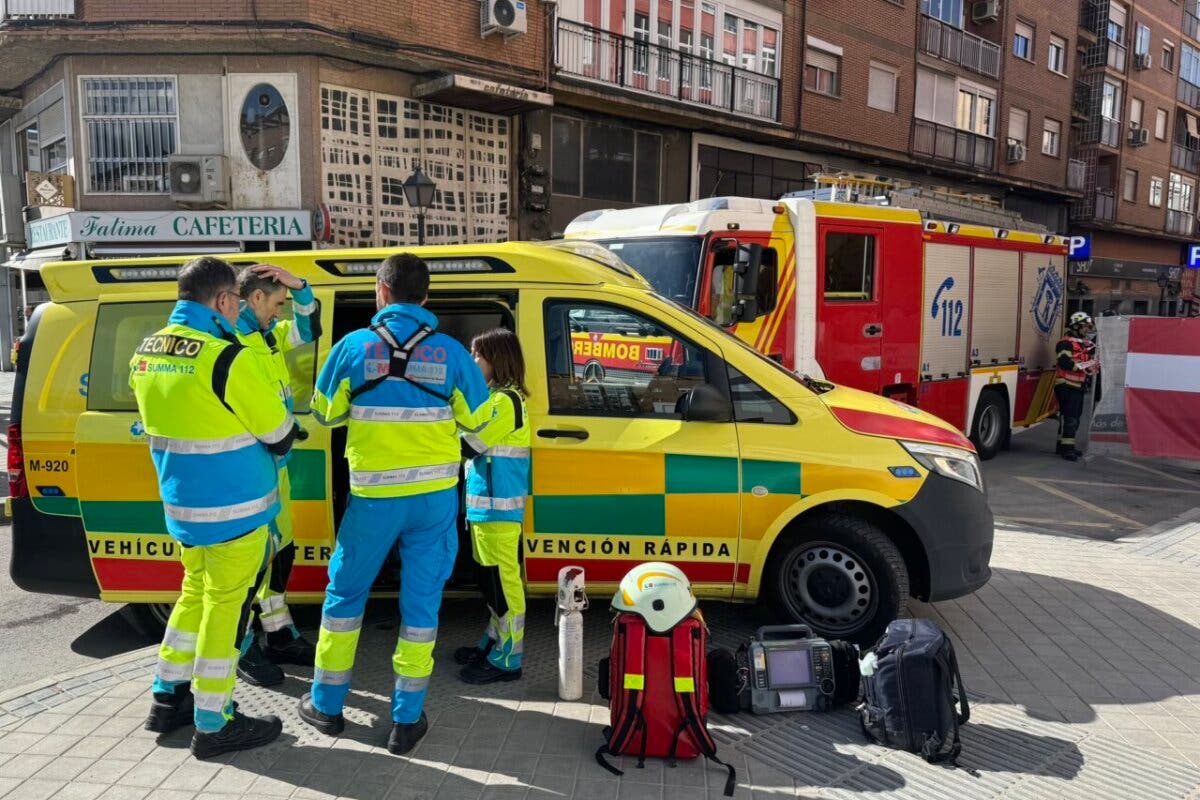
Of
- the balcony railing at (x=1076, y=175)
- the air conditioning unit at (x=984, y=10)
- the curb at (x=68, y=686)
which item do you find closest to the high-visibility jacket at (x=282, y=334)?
the curb at (x=68, y=686)

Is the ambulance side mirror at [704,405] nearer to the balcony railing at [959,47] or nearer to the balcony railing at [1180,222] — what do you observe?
the balcony railing at [959,47]

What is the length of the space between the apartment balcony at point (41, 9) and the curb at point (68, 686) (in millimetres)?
13287

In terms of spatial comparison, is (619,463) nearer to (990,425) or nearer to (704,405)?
(704,405)

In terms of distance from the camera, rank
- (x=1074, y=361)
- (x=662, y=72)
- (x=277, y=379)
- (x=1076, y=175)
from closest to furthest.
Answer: (x=277, y=379)
(x=1074, y=361)
(x=662, y=72)
(x=1076, y=175)

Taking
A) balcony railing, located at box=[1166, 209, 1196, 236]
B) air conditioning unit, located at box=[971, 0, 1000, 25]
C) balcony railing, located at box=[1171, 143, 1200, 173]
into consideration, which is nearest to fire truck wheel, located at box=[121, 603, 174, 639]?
air conditioning unit, located at box=[971, 0, 1000, 25]

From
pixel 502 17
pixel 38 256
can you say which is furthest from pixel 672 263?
pixel 38 256

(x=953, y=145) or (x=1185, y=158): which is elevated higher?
→ (x=1185, y=158)

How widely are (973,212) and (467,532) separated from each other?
913 cm

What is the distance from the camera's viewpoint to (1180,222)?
129 feet

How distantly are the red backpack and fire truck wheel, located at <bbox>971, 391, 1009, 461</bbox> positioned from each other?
8.49 m

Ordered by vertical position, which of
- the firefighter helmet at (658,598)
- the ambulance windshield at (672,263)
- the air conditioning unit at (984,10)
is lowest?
the firefighter helmet at (658,598)

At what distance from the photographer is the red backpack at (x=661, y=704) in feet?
11.2

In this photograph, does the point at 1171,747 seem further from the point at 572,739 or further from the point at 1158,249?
the point at 1158,249

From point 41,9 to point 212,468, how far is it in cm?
1435
